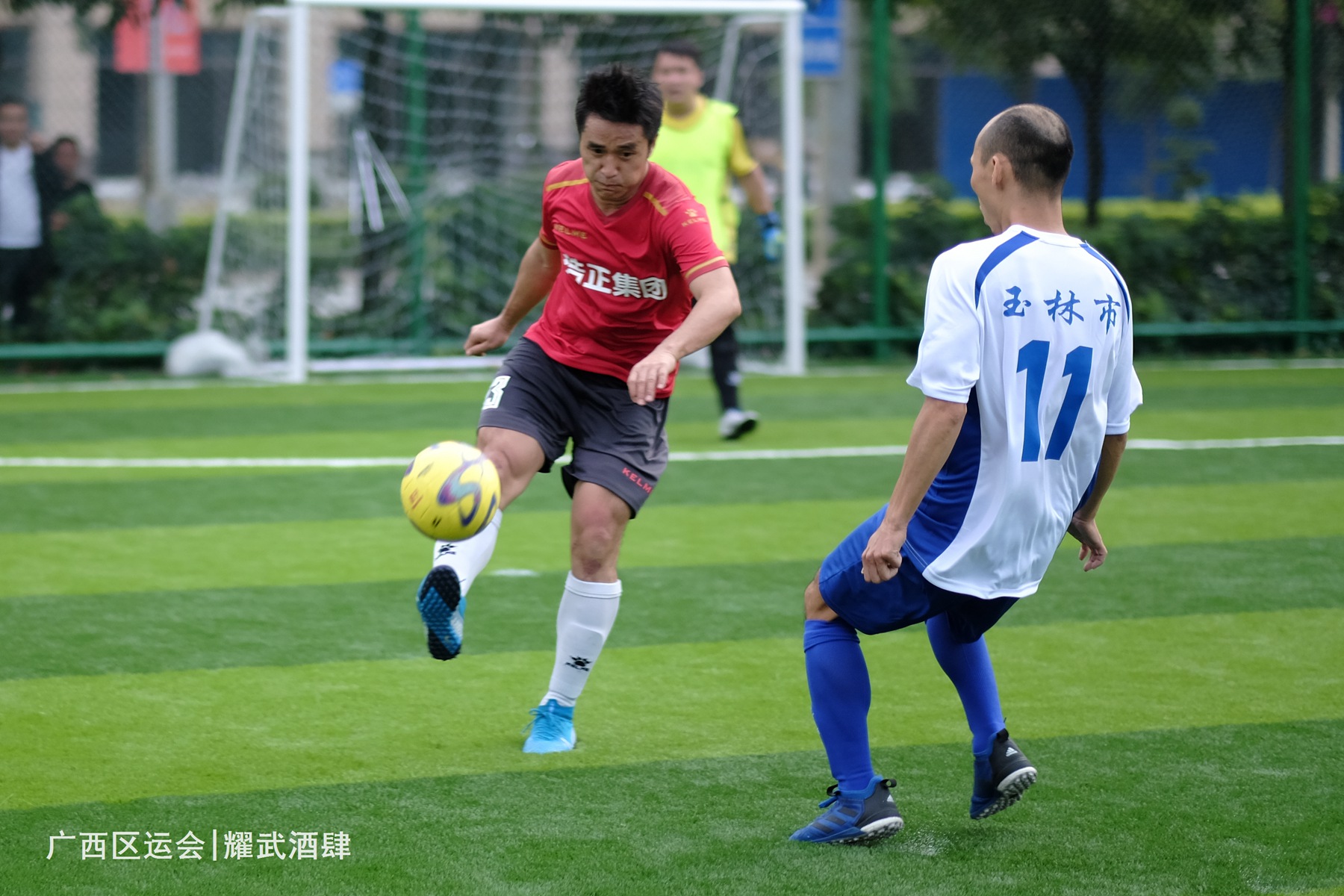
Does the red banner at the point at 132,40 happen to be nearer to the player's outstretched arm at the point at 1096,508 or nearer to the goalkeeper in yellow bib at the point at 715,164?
the goalkeeper in yellow bib at the point at 715,164

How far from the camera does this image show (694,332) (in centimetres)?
422

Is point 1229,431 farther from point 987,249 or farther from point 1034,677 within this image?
point 987,249

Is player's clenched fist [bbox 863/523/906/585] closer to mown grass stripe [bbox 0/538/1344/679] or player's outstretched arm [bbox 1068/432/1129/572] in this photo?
player's outstretched arm [bbox 1068/432/1129/572]

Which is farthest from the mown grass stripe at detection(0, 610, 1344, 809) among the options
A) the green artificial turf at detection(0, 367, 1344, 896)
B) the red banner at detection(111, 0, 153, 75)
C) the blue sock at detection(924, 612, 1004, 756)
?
the red banner at detection(111, 0, 153, 75)

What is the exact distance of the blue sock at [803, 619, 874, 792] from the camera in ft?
12.1

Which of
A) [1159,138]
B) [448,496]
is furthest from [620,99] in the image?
[1159,138]

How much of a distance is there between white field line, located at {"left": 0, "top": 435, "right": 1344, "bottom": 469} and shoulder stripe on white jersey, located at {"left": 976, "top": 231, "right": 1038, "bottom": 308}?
6.03m

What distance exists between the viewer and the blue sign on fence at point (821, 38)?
15.6 meters

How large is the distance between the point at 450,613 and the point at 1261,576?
397cm

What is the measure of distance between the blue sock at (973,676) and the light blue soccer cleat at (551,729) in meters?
1.11

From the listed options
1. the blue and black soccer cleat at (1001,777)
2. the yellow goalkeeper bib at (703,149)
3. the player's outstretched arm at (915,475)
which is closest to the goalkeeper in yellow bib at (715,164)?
the yellow goalkeeper bib at (703,149)

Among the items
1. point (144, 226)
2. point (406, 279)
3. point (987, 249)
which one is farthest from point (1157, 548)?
point (144, 226)

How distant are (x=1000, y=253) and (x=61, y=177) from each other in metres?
12.5

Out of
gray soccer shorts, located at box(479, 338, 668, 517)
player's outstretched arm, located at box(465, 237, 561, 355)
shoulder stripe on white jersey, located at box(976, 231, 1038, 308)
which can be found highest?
shoulder stripe on white jersey, located at box(976, 231, 1038, 308)
